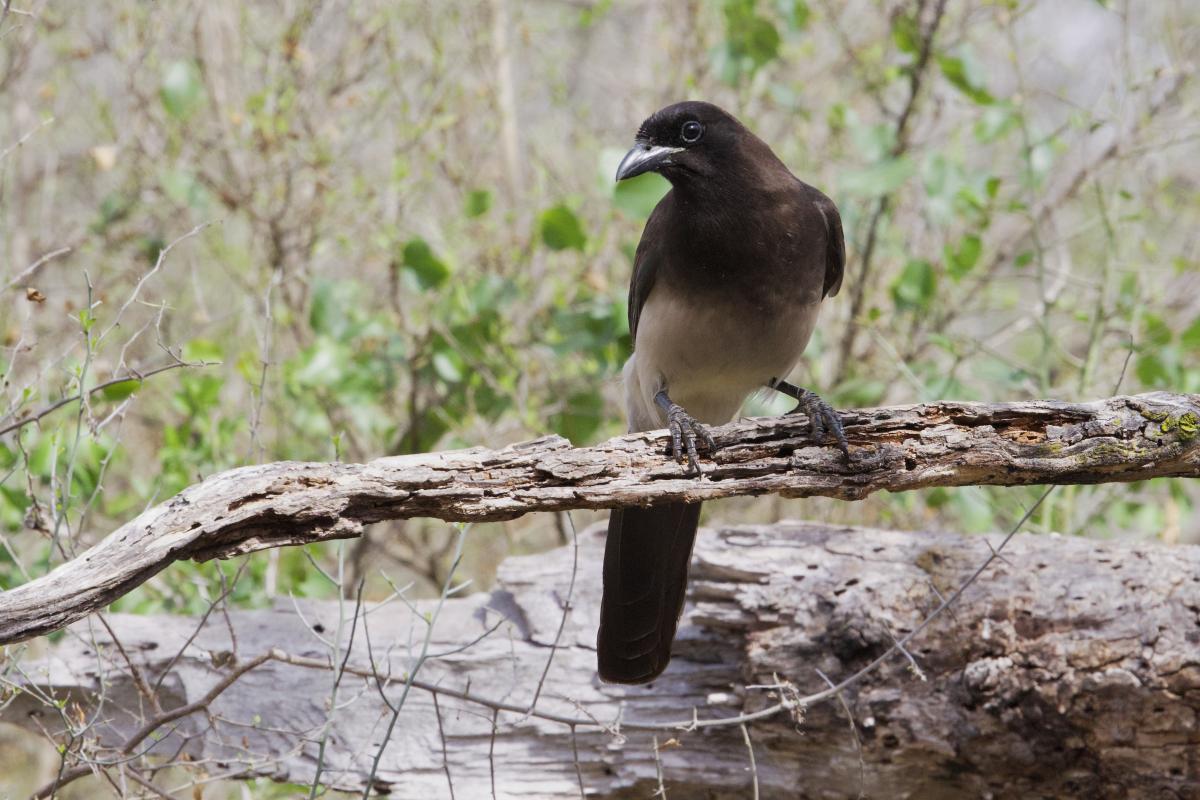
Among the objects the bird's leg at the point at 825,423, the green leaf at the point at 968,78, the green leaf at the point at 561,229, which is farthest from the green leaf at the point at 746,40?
the bird's leg at the point at 825,423

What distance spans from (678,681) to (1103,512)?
8.53 ft

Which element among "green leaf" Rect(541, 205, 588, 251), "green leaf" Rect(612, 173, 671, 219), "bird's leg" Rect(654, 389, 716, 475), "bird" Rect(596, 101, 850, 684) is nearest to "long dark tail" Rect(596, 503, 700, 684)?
"bird" Rect(596, 101, 850, 684)

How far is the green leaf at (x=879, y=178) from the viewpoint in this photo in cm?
492

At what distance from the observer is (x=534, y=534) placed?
6.69m

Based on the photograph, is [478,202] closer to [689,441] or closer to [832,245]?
[832,245]

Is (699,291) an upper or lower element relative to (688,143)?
lower

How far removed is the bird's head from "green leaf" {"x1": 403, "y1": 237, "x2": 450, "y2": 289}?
1.64 m

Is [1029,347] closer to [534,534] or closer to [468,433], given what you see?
[534,534]

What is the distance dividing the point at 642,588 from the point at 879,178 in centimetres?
227

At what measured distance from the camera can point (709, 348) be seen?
3805 mm

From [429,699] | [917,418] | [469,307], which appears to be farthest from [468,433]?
[917,418]

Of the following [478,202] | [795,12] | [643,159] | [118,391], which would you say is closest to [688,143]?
[643,159]

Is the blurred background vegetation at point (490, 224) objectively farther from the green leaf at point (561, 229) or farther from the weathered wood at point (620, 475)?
the weathered wood at point (620, 475)

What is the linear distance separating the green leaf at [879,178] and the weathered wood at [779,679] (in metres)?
1.70
